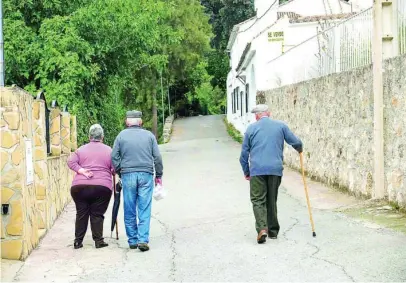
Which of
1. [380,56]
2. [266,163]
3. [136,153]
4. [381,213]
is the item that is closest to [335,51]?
[380,56]

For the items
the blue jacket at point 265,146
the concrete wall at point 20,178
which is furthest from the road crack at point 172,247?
the concrete wall at point 20,178

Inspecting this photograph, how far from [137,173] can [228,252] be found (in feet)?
5.02

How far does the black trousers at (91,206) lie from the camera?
8.23 metres

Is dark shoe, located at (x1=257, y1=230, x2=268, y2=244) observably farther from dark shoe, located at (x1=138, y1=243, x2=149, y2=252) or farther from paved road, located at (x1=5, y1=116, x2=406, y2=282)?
dark shoe, located at (x1=138, y1=243, x2=149, y2=252)

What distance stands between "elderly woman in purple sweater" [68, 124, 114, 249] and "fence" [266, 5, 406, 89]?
17.0 feet

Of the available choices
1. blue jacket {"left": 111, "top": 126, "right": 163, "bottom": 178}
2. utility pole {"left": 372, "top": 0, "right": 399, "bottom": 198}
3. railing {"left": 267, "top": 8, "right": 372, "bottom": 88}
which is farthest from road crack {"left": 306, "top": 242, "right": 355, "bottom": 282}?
railing {"left": 267, "top": 8, "right": 372, "bottom": 88}

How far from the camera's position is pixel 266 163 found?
8414 mm

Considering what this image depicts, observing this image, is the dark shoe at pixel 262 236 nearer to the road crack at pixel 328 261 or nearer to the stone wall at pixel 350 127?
the road crack at pixel 328 261

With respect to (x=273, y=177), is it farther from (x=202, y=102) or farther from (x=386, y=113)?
(x=202, y=102)

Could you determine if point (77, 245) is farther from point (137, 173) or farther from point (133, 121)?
point (133, 121)

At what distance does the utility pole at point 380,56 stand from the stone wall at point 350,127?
13 cm

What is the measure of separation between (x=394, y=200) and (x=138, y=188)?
4262 mm

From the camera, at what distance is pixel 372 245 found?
7578mm

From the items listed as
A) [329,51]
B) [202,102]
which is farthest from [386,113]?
[202,102]
